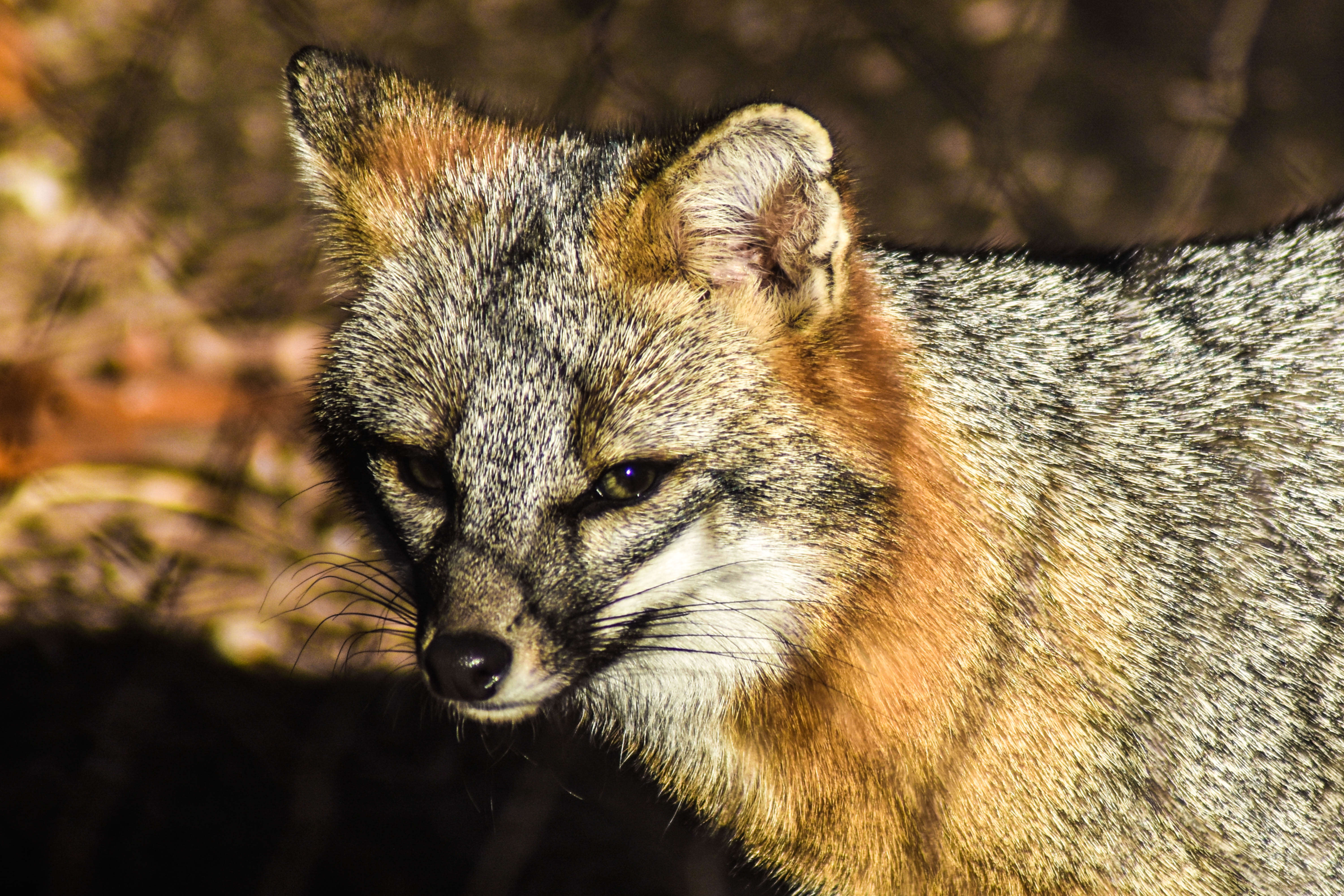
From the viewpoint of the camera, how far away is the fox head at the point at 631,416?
162 centimetres

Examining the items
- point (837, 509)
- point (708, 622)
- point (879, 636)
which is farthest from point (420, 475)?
point (879, 636)

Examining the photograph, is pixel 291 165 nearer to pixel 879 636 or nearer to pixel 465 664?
pixel 465 664

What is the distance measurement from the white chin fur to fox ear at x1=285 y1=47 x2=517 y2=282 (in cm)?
77

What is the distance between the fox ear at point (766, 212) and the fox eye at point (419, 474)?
56 cm

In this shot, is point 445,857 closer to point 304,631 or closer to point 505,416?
point 304,631

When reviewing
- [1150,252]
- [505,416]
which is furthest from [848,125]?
[505,416]

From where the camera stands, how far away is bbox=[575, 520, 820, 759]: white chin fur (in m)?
1.69

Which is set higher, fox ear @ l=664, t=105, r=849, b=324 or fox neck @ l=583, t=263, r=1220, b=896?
fox ear @ l=664, t=105, r=849, b=324

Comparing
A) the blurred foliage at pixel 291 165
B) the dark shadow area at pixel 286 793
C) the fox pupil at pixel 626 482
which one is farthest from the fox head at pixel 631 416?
the blurred foliage at pixel 291 165

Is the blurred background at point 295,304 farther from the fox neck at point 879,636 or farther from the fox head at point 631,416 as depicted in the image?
the fox neck at point 879,636

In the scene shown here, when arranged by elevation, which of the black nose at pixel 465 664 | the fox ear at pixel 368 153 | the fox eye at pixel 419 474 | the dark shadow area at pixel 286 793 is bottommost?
the dark shadow area at pixel 286 793

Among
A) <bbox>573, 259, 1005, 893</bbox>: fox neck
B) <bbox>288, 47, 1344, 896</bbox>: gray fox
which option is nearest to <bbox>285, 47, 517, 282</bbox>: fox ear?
<bbox>288, 47, 1344, 896</bbox>: gray fox

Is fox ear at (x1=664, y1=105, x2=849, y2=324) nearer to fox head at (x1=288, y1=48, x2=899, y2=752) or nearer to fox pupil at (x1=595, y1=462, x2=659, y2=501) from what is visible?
fox head at (x1=288, y1=48, x2=899, y2=752)

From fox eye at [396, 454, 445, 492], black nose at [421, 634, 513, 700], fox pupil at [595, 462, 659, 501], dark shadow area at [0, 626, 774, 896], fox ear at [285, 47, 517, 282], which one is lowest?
dark shadow area at [0, 626, 774, 896]
